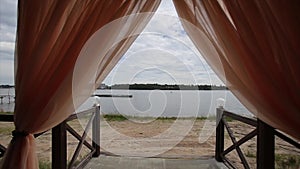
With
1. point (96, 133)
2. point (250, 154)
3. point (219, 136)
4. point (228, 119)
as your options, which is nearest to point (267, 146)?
point (250, 154)

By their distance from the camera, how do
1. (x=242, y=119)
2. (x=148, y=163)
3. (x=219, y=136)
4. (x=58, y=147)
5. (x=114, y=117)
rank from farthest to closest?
(x=219, y=136)
(x=148, y=163)
(x=114, y=117)
(x=242, y=119)
(x=58, y=147)

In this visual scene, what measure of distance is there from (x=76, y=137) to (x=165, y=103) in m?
1.06

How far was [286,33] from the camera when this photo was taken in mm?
1457

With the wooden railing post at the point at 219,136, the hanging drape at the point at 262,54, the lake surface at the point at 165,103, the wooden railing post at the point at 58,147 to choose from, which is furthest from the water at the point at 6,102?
the wooden railing post at the point at 219,136

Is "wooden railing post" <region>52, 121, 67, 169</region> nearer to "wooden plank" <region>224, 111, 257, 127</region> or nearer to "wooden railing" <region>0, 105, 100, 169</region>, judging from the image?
"wooden railing" <region>0, 105, 100, 169</region>

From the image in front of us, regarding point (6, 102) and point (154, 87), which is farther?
point (154, 87)

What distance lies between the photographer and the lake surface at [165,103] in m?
2.38

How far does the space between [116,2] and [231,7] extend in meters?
0.71

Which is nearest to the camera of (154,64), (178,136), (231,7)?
(231,7)

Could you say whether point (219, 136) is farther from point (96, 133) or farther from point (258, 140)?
point (96, 133)

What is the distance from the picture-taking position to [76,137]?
2830mm

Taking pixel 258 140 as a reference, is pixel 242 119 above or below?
above

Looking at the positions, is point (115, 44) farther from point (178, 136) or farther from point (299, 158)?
point (178, 136)

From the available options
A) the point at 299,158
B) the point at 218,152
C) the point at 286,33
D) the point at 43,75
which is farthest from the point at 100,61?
the point at 218,152
